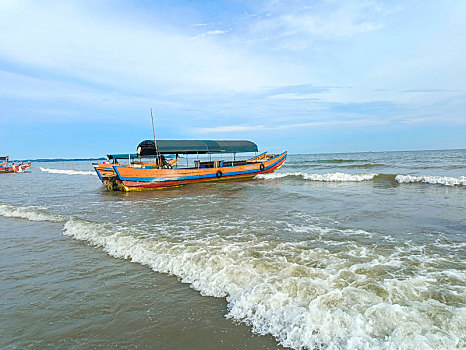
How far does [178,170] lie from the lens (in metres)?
20.2

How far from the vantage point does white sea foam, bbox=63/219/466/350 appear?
3035 mm

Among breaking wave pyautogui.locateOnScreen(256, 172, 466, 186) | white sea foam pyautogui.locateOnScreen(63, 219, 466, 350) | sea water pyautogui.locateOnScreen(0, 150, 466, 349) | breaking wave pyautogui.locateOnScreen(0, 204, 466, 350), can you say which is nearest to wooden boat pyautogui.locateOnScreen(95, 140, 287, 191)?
breaking wave pyautogui.locateOnScreen(256, 172, 466, 186)

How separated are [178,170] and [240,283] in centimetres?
1639

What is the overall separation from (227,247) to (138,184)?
1455 centimetres

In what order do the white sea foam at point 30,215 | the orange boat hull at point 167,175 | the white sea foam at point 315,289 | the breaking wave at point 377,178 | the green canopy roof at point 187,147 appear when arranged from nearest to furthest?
the white sea foam at point 315,289
the white sea foam at point 30,215
the breaking wave at point 377,178
the orange boat hull at point 167,175
the green canopy roof at point 187,147

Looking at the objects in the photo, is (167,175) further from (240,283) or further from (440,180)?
(440,180)

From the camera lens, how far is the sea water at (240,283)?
10.3 ft

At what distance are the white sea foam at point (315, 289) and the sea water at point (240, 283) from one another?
17 millimetres

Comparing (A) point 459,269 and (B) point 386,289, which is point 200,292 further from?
(A) point 459,269

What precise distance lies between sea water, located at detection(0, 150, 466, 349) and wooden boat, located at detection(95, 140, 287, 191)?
33.5 ft

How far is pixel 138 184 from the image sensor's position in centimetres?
1916

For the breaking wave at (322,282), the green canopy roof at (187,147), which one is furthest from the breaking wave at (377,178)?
the breaking wave at (322,282)

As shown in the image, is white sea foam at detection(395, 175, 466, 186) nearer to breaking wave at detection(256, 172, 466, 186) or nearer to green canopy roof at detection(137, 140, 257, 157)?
breaking wave at detection(256, 172, 466, 186)

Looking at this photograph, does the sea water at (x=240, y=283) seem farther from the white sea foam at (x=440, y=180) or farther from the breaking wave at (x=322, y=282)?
the white sea foam at (x=440, y=180)
